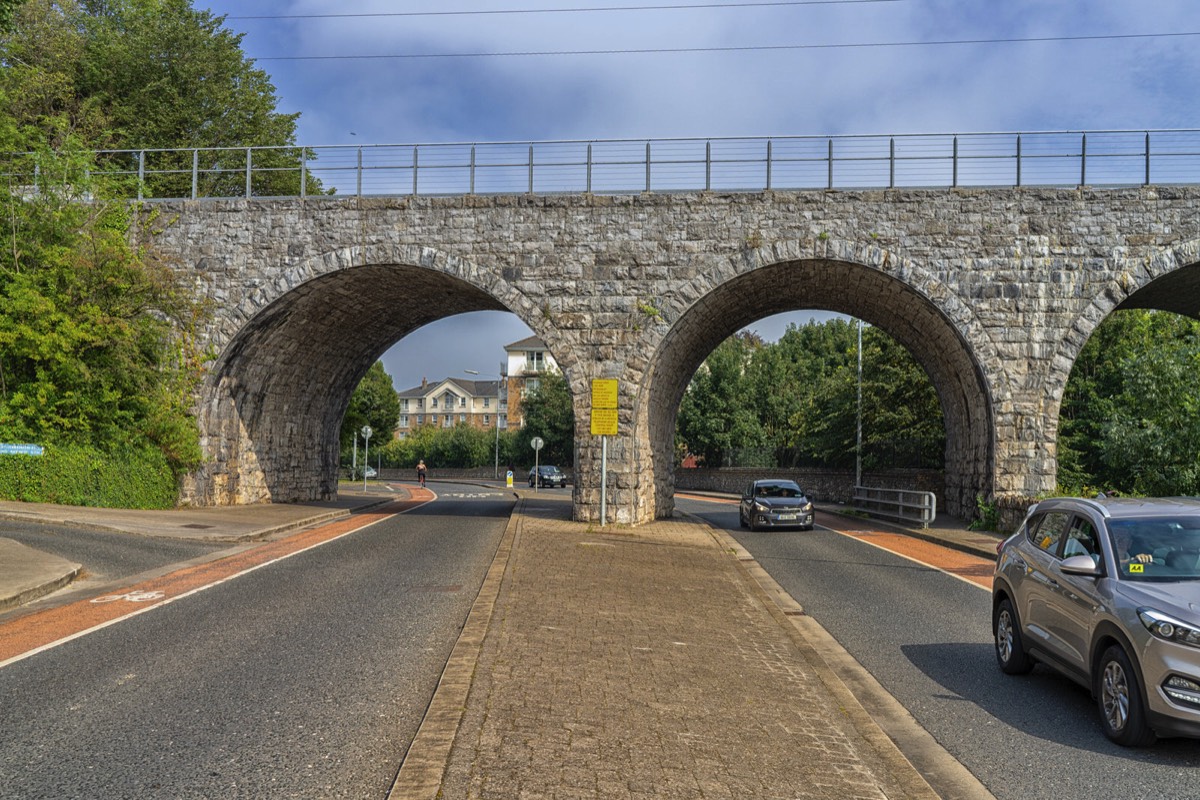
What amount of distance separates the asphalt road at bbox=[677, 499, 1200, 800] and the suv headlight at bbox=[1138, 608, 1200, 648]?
75 centimetres

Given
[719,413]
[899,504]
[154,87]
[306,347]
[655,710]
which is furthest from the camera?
[719,413]

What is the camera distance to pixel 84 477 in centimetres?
2331

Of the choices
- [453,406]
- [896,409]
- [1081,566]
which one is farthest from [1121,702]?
[453,406]

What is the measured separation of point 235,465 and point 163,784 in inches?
896

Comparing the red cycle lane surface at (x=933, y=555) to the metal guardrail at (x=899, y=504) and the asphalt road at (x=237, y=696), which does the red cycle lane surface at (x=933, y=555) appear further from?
the asphalt road at (x=237, y=696)

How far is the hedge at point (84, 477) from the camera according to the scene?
23.1 m

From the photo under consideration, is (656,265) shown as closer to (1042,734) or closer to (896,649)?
(896,649)

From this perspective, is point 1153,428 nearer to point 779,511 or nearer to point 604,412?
point 779,511

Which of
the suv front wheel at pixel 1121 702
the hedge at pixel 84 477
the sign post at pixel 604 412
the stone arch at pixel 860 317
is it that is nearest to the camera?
the suv front wheel at pixel 1121 702

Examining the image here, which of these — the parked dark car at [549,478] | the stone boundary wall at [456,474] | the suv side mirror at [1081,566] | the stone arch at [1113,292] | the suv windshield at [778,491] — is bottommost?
the stone boundary wall at [456,474]

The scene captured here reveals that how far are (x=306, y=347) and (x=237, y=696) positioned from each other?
71.9 ft

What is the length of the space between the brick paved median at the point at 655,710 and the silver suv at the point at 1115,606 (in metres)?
1.63

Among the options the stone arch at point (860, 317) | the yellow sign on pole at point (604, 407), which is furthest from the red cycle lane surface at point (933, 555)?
the yellow sign on pole at point (604, 407)

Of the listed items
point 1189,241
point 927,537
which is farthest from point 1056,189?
point 927,537
